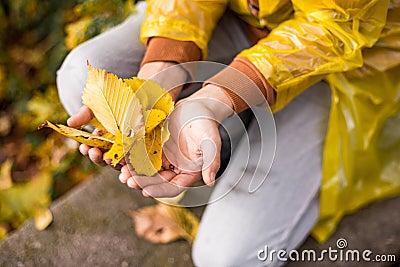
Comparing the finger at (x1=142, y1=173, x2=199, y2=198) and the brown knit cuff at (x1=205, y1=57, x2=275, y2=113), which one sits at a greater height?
the brown knit cuff at (x1=205, y1=57, x2=275, y2=113)

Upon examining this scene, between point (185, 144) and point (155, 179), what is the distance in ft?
0.28

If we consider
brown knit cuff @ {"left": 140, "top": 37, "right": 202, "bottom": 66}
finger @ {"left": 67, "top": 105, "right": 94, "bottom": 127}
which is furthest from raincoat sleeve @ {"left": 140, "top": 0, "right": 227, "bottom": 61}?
finger @ {"left": 67, "top": 105, "right": 94, "bottom": 127}

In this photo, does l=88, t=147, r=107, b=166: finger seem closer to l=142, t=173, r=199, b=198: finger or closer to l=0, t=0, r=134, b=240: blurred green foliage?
l=142, t=173, r=199, b=198: finger

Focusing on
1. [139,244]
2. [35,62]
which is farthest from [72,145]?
[139,244]

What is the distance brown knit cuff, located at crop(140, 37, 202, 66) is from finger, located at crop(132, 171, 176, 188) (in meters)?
0.28

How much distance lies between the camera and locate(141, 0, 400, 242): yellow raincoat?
0.99m

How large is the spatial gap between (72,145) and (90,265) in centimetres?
49

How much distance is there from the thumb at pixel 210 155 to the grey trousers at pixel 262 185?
→ 11.2 inches

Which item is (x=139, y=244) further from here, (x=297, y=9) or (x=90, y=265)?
(x=297, y=9)

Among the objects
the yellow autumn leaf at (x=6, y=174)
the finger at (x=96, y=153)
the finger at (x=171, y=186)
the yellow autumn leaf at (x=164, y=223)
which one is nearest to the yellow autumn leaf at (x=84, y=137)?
the finger at (x=96, y=153)

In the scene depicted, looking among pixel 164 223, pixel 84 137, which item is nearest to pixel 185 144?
pixel 84 137

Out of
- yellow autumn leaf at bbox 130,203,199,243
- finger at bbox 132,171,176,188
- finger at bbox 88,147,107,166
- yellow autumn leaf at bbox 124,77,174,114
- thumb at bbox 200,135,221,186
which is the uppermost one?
yellow autumn leaf at bbox 124,77,174,114

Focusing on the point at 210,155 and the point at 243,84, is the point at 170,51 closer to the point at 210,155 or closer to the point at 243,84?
the point at 243,84

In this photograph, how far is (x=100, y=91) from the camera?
3.00 feet
